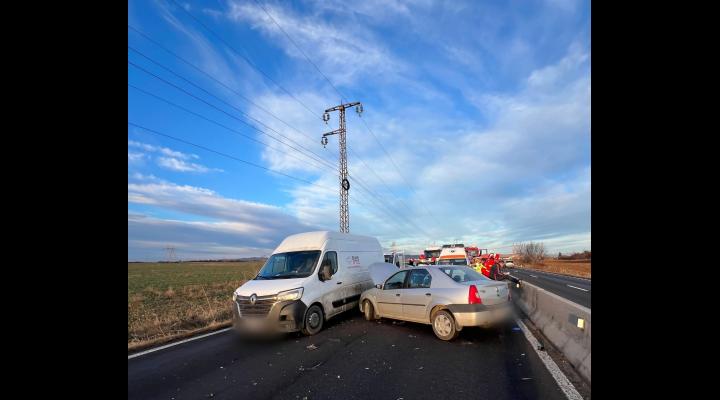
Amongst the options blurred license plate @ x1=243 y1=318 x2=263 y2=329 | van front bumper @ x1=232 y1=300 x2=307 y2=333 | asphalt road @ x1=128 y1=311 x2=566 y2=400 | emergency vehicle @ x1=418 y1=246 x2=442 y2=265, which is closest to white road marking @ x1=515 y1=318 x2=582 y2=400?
asphalt road @ x1=128 y1=311 x2=566 y2=400

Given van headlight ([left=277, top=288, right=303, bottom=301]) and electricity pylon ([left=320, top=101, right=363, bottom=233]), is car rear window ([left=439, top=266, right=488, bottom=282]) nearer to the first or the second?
van headlight ([left=277, top=288, right=303, bottom=301])

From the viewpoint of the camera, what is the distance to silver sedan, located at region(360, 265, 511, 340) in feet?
24.0

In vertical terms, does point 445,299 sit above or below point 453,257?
above

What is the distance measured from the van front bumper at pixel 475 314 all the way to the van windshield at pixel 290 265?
11.7ft

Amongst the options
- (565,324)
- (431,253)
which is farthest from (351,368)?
(431,253)

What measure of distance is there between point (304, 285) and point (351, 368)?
2.93 meters

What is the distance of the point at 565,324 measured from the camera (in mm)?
6570

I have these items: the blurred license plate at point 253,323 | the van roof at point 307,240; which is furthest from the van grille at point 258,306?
the van roof at point 307,240

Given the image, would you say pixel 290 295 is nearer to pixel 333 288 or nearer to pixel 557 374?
pixel 333 288
